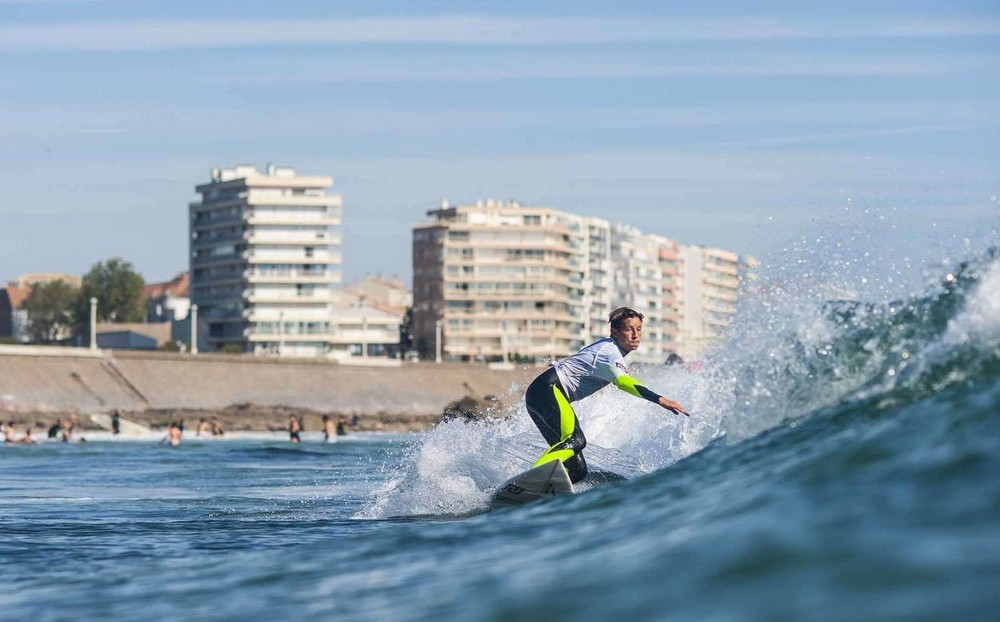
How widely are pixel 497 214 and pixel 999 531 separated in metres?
163

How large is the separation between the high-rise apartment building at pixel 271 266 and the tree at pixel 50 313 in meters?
11.4

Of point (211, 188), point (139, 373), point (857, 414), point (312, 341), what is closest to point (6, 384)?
point (139, 373)

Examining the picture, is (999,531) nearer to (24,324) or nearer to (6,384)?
(6,384)

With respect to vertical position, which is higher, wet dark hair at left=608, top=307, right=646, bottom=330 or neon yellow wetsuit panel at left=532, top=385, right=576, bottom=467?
wet dark hair at left=608, top=307, right=646, bottom=330

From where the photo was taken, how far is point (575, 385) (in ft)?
44.5

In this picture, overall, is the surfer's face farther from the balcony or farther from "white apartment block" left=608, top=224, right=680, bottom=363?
"white apartment block" left=608, top=224, right=680, bottom=363

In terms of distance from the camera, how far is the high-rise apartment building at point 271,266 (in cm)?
14312

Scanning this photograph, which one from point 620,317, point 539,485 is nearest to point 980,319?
point 620,317

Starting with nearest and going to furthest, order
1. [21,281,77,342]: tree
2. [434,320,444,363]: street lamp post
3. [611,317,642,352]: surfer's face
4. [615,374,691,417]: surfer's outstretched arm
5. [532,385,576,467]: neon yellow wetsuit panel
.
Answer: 1. [615,374,691,417]: surfer's outstretched arm
2. [532,385,576,467]: neon yellow wetsuit panel
3. [611,317,642,352]: surfer's face
4. [434,320,444,363]: street lamp post
5. [21,281,77,342]: tree

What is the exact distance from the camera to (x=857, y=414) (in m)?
10.1

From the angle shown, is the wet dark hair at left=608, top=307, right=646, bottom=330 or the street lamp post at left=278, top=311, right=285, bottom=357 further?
the street lamp post at left=278, top=311, right=285, bottom=357

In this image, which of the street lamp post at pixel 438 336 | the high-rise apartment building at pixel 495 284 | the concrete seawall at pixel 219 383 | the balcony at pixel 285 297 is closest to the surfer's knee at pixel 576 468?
the concrete seawall at pixel 219 383

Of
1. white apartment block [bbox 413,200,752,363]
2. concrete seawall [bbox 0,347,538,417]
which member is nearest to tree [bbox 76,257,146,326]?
white apartment block [bbox 413,200,752,363]

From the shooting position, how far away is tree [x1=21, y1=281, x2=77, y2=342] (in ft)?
484
